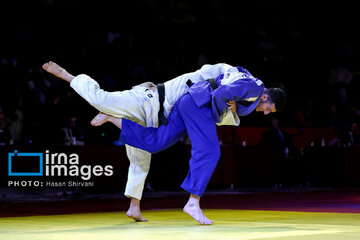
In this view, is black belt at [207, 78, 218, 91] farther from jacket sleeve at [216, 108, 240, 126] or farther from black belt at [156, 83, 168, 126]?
black belt at [156, 83, 168, 126]

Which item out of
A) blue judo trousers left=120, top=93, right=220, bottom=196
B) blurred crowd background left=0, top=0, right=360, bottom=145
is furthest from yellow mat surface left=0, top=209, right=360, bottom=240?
blurred crowd background left=0, top=0, right=360, bottom=145

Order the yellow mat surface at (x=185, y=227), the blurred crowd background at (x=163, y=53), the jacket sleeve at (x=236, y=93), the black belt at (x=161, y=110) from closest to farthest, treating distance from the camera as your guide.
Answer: the yellow mat surface at (x=185, y=227) → the jacket sleeve at (x=236, y=93) → the black belt at (x=161, y=110) → the blurred crowd background at (x=163, y=53)

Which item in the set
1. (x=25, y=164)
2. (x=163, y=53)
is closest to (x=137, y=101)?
(x=25, y=164)

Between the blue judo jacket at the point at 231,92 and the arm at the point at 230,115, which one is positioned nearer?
the blue judo jacket at the point at 231,92

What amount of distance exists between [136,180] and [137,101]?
0.59 metres

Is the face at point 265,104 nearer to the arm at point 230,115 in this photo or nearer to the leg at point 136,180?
the arm at point 230,115

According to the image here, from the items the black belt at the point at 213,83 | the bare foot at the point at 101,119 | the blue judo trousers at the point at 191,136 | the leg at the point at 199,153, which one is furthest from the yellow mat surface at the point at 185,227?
the black belt at the point at 213,83

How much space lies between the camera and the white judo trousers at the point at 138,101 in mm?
4371

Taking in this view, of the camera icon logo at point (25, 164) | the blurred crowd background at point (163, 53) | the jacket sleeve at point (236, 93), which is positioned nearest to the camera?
the jacket sleeve at point (236, 93)

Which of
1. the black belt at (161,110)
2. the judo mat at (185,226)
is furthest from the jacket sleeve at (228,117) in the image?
the judo mat at (185,226)

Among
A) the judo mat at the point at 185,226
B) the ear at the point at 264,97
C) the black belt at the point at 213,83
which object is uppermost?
the black belt at the point at 213,83

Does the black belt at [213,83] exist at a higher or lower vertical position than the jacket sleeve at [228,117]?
higher

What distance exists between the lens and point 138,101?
4.45m

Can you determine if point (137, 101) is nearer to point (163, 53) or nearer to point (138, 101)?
point (138, 101)
